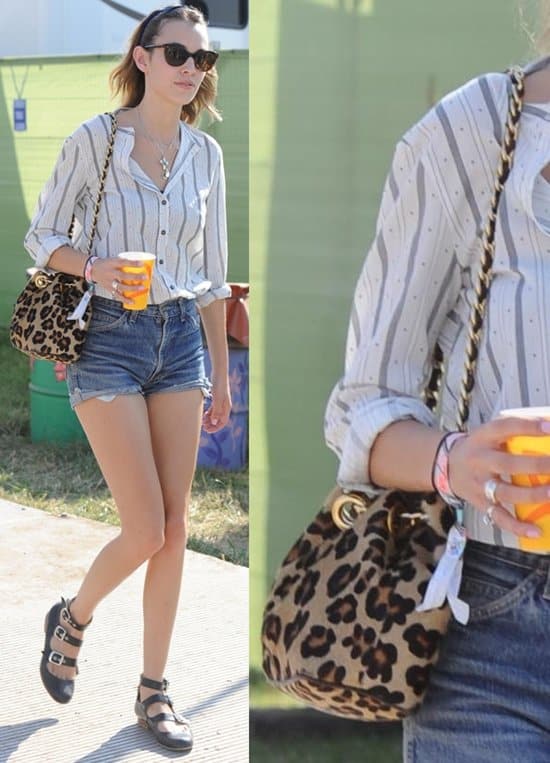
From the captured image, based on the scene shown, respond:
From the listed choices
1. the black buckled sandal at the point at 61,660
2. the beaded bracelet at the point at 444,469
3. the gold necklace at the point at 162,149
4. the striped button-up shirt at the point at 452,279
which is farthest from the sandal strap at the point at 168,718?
the beaded bracelet at the point at 444,469

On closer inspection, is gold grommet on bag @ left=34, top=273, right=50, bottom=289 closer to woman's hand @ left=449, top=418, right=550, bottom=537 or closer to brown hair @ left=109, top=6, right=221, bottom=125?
brown hair @ left=109, top=6, right=221, bottom=125

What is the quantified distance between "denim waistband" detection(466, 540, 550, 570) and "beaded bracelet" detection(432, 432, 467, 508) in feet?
0.19

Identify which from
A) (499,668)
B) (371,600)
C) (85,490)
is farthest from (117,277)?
(85,490)

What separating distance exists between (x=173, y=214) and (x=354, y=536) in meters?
2.53

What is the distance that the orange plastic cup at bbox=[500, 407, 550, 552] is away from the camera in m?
1.21

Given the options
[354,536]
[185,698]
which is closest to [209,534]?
[185,698]

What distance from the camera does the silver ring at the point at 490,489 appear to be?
4.12 feet

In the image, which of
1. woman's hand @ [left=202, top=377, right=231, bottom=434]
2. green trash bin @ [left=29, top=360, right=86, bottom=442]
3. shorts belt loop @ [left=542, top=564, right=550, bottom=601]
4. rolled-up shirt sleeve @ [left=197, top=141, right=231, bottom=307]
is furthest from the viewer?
green trash bin @ [left=29, top=360, right=86, bottom=442]

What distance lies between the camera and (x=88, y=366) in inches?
146

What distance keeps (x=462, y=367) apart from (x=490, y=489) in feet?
0.75

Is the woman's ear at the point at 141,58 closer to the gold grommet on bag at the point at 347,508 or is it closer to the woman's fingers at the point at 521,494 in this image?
the gold grommet on bag at the point at 347,508

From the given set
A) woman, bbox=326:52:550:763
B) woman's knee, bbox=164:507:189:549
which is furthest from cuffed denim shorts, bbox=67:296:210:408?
woman, bbox=326:52:550:763

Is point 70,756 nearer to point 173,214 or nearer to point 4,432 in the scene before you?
point 173,214

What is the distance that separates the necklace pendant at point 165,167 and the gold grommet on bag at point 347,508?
2.56 metres
